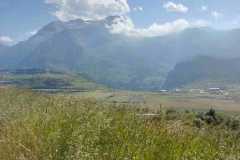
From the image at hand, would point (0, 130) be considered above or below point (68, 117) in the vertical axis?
below

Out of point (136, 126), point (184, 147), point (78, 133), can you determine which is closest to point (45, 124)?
point (78, 133)

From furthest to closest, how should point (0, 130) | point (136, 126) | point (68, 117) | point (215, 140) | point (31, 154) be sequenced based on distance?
point (0, 130) < point (68, 117) < point (136, 126) < point (215, 140) < point (31, 154)

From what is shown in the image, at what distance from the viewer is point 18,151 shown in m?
5.45

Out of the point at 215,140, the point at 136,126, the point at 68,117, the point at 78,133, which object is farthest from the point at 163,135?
the point at 68,117

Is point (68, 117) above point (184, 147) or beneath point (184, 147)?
above

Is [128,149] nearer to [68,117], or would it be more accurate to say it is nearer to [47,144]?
[47,144]

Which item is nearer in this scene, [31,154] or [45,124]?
[31,154]

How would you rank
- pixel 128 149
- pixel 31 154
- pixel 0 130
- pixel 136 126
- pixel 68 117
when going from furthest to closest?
pixel 0 130 < pixel 68 117 < pixel 136 126 < pixel 31 154 < pixel 128 149

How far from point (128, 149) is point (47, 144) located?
1.74 m

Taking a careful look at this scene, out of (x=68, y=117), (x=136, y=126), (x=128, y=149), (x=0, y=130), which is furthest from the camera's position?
(x=0, y=130)

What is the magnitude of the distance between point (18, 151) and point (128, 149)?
2.53m

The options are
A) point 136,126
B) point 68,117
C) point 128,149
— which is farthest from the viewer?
point 68,117

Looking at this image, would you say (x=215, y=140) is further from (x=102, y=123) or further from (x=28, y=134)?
(x=28, y=134)

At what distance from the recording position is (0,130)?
8.06 meters
